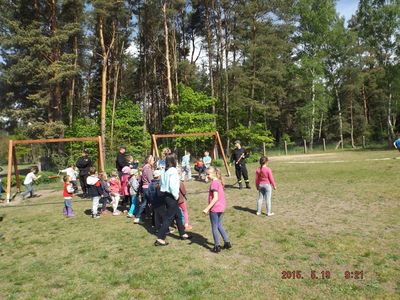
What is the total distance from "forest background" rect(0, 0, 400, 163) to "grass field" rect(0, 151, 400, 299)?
727 inches

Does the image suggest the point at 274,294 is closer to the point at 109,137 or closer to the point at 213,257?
the point at 213,257

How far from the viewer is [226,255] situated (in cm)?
656

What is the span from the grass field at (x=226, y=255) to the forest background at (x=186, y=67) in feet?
60.6

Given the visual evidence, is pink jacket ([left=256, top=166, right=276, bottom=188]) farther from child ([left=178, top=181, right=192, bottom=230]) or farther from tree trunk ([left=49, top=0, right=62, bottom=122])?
tree trunk ([left=49, top=0, right=62, bottom=122])

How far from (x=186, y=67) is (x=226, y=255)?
29.7m

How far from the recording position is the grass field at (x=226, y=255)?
204 inches

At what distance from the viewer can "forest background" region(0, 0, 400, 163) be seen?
85.5 ft

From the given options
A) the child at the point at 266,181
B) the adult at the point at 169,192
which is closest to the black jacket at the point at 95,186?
the adult at the point at 169,192

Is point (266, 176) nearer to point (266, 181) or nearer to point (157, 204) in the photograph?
point (266, 181)

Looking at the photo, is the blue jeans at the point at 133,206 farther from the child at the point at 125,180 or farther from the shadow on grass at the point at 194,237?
the shadow on grass at the point at 194,237

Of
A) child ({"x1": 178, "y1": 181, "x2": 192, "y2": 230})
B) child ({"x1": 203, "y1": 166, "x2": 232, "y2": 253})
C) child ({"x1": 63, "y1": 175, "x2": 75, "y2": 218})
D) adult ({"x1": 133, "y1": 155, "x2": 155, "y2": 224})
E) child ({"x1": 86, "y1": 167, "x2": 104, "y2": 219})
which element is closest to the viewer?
child ({"x1": 203, "y1": 166, "x2": 232, "y2": 253})

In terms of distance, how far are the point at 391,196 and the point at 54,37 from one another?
925 inches

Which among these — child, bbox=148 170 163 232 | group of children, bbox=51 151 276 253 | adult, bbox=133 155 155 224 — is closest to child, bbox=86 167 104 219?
group of children, bbox=51 151 276 253

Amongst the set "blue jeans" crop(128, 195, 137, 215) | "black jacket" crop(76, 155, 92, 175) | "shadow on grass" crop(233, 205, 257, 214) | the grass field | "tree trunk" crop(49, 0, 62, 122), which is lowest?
the grass field
